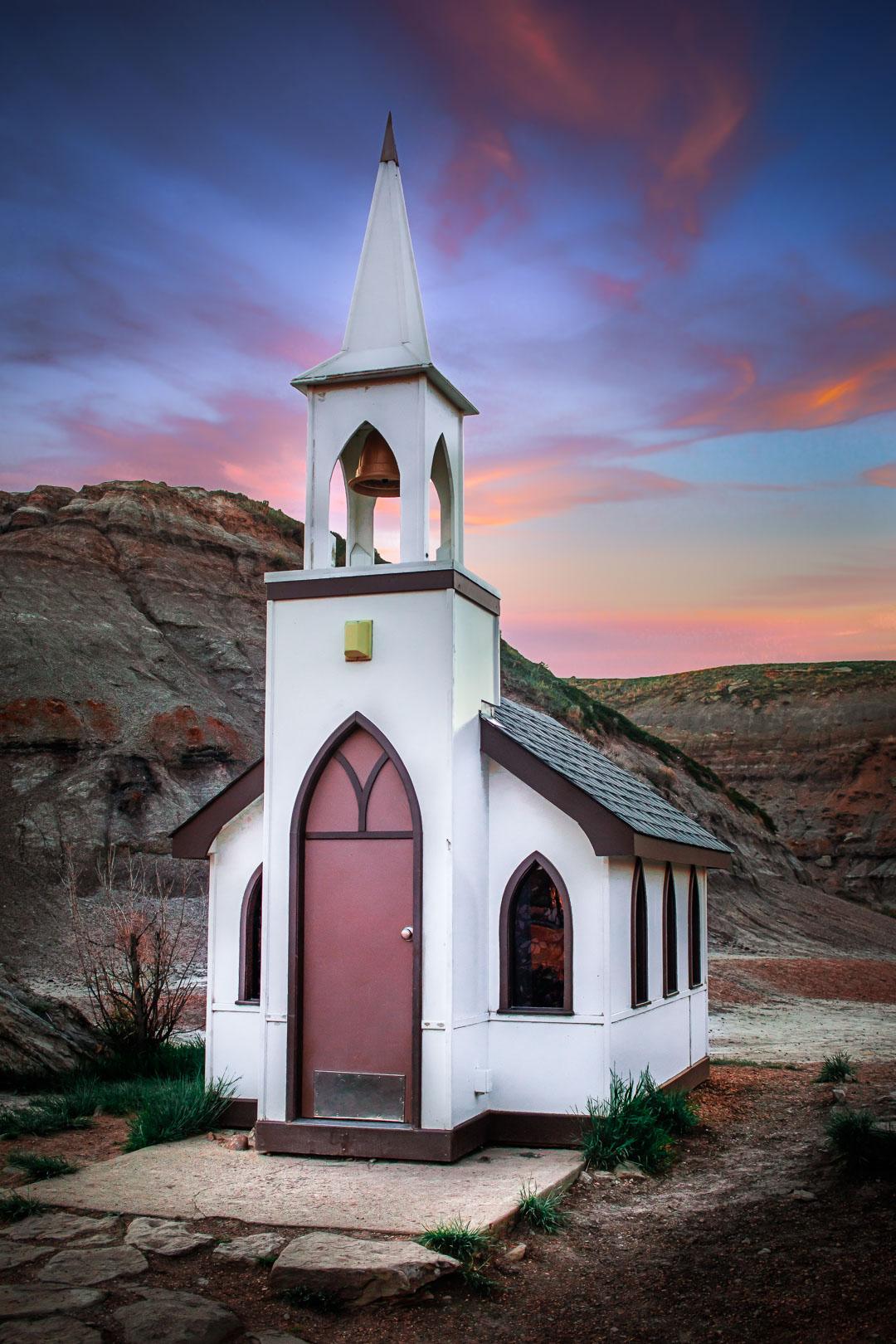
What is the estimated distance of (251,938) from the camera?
1234 cm

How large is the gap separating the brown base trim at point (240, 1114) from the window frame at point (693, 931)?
5.32 metres

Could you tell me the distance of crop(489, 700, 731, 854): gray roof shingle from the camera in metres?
11.6

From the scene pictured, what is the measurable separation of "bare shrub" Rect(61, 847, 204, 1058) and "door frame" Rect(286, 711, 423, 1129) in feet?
10.0

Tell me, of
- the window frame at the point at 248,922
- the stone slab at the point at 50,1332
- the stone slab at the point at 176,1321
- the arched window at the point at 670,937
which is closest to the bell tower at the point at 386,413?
the window frame at the point at 248,922

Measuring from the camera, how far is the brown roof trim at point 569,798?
428 inches

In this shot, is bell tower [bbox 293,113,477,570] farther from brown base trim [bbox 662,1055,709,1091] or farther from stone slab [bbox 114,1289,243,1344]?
stone slab [bbox 114,1289,243,1344]

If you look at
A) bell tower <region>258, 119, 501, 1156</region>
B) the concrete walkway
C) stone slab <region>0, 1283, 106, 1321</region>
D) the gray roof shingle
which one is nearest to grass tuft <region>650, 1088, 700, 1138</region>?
the concrete walkway

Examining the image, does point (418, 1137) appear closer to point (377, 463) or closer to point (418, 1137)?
point (418, 1137)

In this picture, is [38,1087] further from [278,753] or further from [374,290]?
[374,290]

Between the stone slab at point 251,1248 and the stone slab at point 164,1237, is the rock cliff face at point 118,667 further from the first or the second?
the stone slab at point 251,1248

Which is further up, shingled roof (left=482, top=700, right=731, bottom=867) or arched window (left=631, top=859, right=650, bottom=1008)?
shingled roof (left=482, top=700, right=731, bottom=867)

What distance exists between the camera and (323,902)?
434 inches

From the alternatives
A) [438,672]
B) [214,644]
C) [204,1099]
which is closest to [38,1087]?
[204,1099]

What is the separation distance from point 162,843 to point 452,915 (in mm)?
24749
